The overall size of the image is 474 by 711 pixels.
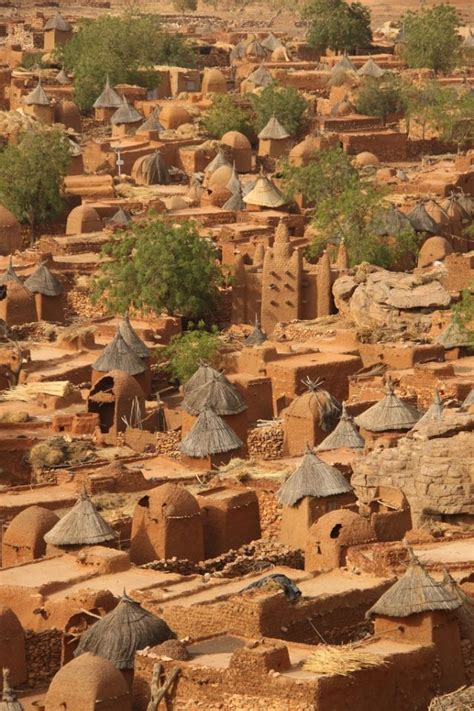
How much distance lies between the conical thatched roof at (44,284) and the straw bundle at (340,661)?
31.9m

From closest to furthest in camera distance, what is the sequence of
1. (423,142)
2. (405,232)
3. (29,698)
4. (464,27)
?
(29,698) → (405,232) → (423,142) → (464,27)

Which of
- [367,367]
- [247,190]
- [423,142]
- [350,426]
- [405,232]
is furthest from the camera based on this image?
[423,142]

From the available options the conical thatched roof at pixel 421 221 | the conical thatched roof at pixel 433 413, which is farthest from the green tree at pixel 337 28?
the conical thatched roof at pixel 433 413

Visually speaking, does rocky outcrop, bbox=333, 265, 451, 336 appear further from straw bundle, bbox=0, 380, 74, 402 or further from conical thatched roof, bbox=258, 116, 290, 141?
conical thatched roof, bbox=258, 116, 290, 141

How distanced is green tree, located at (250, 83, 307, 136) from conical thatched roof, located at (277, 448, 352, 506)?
4558cm

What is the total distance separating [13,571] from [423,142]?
4922cm

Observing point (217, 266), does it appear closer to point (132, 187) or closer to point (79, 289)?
point (79, 289)

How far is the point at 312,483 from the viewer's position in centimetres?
4122

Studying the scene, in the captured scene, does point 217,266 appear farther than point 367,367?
Yes

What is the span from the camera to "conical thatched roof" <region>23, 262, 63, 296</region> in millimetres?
63625

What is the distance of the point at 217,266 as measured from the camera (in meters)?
64.5

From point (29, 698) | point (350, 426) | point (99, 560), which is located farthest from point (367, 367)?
point (29, 698)

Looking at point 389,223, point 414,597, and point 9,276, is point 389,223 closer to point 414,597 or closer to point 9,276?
point 9,276

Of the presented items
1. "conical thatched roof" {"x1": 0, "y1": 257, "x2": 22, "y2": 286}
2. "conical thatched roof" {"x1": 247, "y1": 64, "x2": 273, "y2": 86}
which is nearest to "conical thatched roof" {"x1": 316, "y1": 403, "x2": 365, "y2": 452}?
"conical thatched roof" {"x1": 0, "y1": 257, "x2": 22, "y2": 286}
